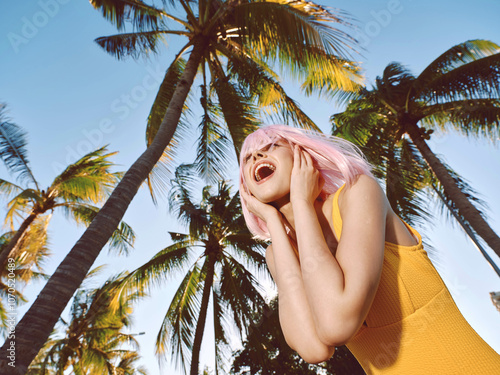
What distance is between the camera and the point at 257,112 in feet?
25.3

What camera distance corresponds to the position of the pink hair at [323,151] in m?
1.25

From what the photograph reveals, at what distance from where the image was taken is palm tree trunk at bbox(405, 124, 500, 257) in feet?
24.8

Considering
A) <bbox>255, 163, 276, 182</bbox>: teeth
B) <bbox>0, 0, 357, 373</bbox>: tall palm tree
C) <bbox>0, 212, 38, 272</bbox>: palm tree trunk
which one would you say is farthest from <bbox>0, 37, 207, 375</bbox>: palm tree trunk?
<bbox>0, 212, 38, 272</bbox>: palm tree trunk

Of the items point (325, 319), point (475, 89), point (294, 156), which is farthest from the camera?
point (475, 89)

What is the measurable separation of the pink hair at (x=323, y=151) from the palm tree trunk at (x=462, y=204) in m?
8.09

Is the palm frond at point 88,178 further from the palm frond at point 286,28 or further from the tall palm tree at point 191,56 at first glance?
the palm frond at point 286,28

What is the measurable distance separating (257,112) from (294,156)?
6.64 m

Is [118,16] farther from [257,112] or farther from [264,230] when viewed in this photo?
[264,230]

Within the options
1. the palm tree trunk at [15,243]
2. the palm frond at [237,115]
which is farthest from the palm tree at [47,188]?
the palm frond at [237,115]

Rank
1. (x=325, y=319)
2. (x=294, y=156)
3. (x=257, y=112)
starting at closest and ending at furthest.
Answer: (x=325, y=319) < (x=294, y=156) < (x=257, y=112)

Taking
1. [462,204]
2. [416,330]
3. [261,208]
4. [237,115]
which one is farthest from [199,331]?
[416,330]

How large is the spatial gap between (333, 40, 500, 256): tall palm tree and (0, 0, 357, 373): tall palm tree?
93.7 inches

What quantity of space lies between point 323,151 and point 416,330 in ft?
2.40

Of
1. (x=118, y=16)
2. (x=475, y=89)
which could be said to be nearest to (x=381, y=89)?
(x=475, y=89)
